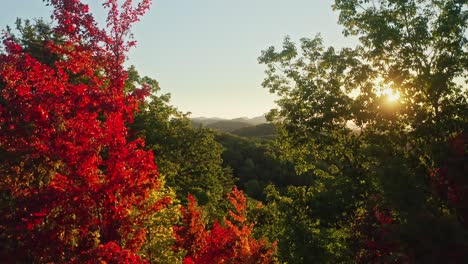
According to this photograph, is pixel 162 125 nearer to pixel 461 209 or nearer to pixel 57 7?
pixel 57 7

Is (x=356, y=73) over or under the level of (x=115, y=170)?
over

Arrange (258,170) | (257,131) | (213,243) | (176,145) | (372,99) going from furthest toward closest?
(257,131)
(258,170)
(176,145)
(213,243)
(372,99)

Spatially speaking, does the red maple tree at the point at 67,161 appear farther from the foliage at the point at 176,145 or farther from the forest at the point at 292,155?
the foliage at the point at 176,145

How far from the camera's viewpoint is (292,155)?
65.2ft

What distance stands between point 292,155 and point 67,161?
12454 millimetres

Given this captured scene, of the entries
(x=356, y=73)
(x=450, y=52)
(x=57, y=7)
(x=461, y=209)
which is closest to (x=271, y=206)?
(x=356, y=73)

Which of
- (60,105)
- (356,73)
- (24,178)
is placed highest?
(356,73)

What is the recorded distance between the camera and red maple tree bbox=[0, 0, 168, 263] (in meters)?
9.80

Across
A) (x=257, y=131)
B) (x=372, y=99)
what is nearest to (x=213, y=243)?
(x=372, y=99)

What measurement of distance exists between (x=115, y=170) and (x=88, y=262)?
259 cm

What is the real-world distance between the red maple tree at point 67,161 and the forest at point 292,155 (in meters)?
Result: 0.04

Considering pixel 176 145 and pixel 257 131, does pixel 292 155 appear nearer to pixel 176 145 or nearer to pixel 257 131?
pixel 176 145

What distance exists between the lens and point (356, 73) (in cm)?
1656

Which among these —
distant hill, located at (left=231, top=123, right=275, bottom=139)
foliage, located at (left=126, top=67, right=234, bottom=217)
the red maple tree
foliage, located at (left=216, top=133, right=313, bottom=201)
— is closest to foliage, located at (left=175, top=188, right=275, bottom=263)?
foliage, located at (left=126, top=67, right=234, bottom=217)
